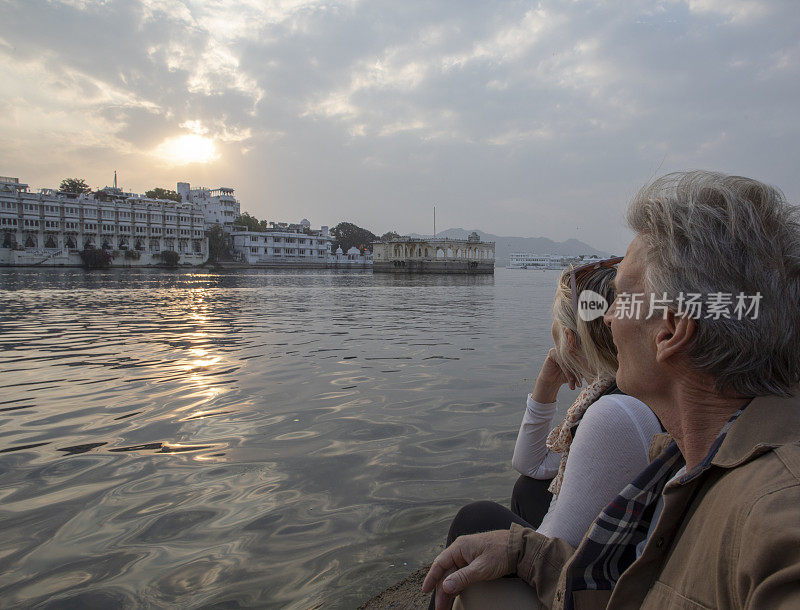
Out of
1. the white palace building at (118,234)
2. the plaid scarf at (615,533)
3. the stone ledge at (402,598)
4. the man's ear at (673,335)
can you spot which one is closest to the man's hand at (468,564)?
the plaid scarf at (615,533)

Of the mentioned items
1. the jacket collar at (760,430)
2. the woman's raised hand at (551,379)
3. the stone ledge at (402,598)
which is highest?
the jacket collar at (760,430)

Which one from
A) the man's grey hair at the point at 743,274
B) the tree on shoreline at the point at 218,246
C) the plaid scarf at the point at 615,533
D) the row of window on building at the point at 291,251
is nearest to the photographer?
the man's grey hair at the point at 743,274

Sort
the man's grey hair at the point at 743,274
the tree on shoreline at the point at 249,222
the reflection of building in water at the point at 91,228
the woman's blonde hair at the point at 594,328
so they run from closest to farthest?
the man's grey hair at the point at 743,274 → the woman's blonde hair at the point at 594,328 → the reflection of building in water at the point at 91,228 → the tree on shoreline at the point at 249,222

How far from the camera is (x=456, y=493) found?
3.66 metres

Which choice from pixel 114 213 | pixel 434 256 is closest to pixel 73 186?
pixel 114 213

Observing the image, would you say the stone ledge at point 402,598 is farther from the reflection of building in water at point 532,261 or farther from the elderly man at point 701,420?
the reflection of building in water at point 532,261

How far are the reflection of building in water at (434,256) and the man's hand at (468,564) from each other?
7869 centimetres

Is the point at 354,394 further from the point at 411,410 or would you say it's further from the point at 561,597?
the point at 561,597

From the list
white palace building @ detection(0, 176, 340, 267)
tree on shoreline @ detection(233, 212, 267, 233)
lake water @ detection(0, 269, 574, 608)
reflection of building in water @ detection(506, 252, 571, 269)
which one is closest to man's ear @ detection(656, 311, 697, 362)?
lake water @ detection(0, 269, 574, 608)

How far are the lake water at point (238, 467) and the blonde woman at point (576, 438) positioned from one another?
1016mm

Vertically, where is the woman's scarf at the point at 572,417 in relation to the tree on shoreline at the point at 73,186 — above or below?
below

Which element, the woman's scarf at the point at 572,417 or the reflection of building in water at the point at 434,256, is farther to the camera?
the reflection of building in water at the point at 434,256

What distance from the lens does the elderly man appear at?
0.84 m

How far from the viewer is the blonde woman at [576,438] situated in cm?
147
